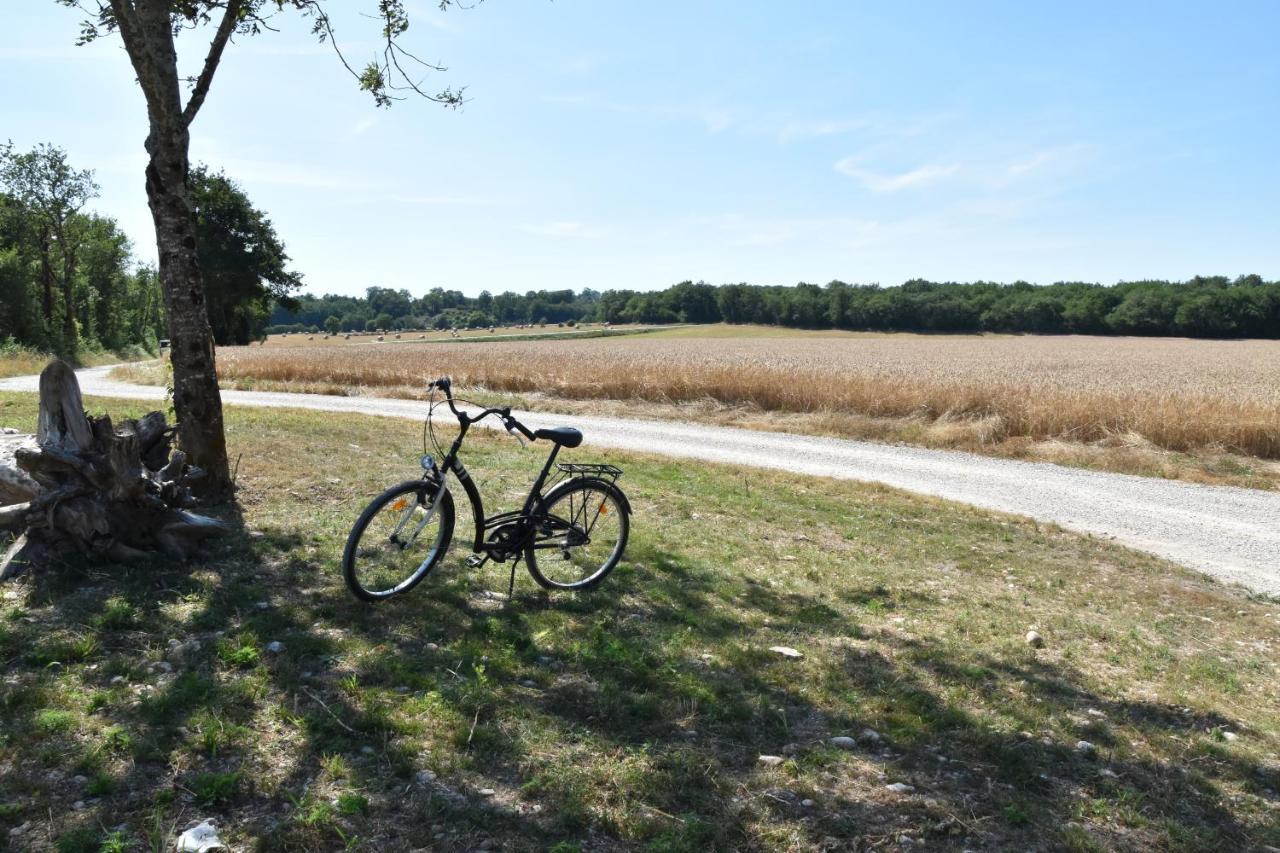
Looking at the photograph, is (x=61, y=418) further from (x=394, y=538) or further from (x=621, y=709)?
(x=621, y=709)

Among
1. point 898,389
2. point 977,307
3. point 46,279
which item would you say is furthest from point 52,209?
point 977,307

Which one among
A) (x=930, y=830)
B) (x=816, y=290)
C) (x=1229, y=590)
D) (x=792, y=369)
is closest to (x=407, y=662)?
(x=930, y=830)

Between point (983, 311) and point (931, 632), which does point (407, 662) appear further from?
point (983, 311)

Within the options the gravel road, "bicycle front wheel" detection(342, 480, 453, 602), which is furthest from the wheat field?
"bicycle front wheel" detection(342, 480, 453, 602)

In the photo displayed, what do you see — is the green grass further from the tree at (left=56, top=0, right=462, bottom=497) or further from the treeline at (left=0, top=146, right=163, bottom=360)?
the treeline at (left=0, top=146, right=163, bottom=360)

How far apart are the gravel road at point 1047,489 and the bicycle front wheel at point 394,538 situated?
877 cm

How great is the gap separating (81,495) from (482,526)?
2.91 m

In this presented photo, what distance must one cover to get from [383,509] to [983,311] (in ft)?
309

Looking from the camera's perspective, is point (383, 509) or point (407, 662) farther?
point (383, 509)

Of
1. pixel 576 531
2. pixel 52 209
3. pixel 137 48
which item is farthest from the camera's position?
pixel 52 209

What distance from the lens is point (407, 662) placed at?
186 inches

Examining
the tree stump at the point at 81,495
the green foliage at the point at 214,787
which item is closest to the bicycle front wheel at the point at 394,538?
the tree stump at the point at 81,495

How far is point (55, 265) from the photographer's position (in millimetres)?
56781

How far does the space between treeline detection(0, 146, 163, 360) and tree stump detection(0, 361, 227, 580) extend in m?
43.1
